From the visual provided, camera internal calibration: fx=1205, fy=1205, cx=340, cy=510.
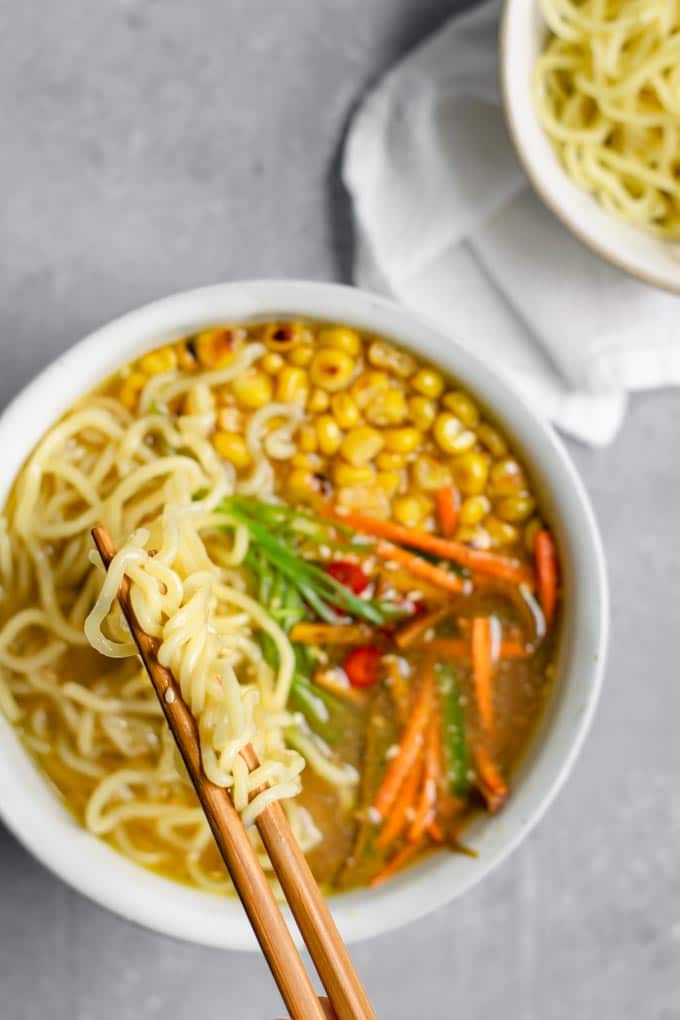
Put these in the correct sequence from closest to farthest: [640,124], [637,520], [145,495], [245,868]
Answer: [245,868], [145,495], [640,124], [637,520]

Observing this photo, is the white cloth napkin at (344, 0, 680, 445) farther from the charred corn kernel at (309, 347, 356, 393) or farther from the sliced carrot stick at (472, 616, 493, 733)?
the sliced carrot stick at (472, 616, 493, 733)

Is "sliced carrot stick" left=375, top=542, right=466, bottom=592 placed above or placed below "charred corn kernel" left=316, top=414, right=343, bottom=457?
below

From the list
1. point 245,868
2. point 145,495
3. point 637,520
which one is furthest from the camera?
point 637,520

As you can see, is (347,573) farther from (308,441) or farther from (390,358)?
(390,358)

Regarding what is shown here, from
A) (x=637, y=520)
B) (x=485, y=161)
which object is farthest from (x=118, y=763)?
(x=485, y=161)

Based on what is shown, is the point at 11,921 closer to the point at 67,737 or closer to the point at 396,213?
the point at 67,737

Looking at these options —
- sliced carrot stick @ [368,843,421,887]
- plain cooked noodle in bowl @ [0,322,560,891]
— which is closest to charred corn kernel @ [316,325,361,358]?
plain cooked noodle in bowl @ [0,322,560,891]

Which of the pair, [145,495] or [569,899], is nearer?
[145,495]

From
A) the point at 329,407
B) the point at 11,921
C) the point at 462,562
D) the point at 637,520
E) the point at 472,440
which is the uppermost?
the point at 329,407
